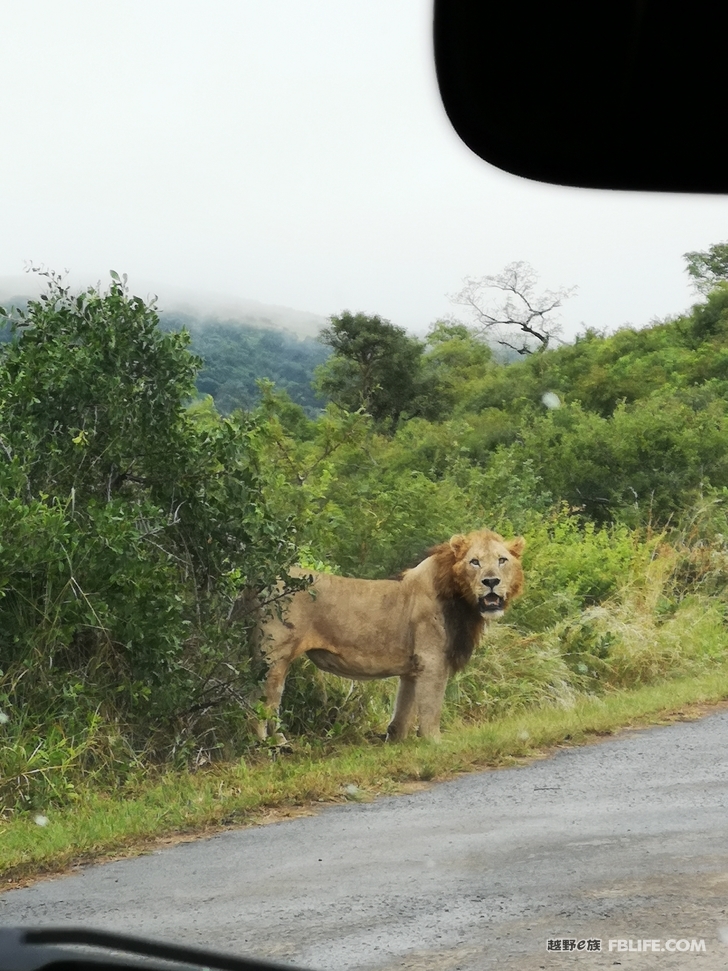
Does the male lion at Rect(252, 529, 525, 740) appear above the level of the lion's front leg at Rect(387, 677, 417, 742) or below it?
above

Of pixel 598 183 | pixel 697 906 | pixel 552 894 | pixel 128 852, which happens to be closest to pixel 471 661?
pixel 552 894

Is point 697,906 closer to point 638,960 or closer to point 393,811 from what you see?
point 638,960

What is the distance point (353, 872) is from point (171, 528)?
1.00 m

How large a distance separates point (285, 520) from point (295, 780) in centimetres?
60

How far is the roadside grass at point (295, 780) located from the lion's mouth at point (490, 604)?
0.34 m

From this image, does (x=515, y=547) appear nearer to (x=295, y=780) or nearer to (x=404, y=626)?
(x=404, y=626)

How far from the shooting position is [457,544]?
298 centimetres

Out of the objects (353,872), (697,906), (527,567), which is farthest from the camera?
(527,567)

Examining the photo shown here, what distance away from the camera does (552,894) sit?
9.05ft

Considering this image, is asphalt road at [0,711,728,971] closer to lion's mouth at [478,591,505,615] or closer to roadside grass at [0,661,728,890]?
roadside grass at [0,661,728,890]

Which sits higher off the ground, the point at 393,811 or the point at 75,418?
the point at 75,418

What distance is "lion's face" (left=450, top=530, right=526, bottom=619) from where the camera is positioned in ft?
9.65

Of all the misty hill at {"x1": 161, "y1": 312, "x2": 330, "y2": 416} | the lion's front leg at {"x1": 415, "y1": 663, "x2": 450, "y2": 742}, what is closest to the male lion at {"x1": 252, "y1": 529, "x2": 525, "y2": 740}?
the lion's front leg at {"x1": 415, "y1": 663, "x2": 450, "y2": 742}

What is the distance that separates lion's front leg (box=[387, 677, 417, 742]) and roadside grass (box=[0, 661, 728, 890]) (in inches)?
1.2
